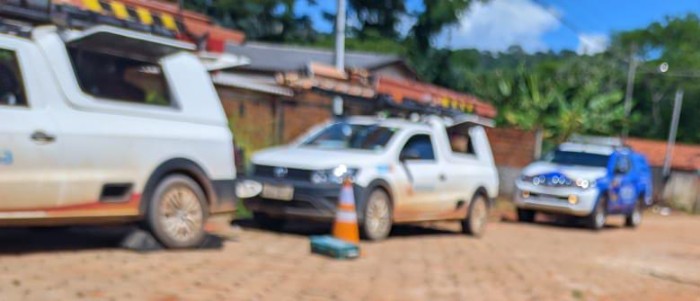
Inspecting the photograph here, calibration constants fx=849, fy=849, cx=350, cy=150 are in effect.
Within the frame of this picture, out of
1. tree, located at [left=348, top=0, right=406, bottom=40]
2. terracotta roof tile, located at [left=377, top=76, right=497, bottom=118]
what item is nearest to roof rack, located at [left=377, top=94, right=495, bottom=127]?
terracotta roof tile, located at [left=377, top=76, right=497, bottom=118]

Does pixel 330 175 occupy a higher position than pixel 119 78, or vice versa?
pixel 119 78

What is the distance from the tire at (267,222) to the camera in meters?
10.4

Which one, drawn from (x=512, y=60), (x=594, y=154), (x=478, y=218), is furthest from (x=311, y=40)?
(x=478, y=218)

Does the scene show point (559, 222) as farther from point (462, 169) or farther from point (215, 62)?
point (215, 62)

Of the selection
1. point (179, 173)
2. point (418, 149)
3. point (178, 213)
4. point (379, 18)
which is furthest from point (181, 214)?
point (379, 18)

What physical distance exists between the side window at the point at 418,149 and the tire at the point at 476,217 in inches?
54.2

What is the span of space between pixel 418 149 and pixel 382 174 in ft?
3.89

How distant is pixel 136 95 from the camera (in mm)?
7270

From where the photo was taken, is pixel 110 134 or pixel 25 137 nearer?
pixel 25 137

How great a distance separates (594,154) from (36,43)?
13393 millimetres

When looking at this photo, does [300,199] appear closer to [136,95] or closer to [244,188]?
[244,188]

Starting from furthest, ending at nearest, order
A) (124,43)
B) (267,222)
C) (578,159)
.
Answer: (578,159), (267,222), (124,43)

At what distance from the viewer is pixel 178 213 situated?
7.49 m

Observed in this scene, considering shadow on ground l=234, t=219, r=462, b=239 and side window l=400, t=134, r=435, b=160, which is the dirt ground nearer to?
shadow on ground l=234, t=219, r=462, b=239
